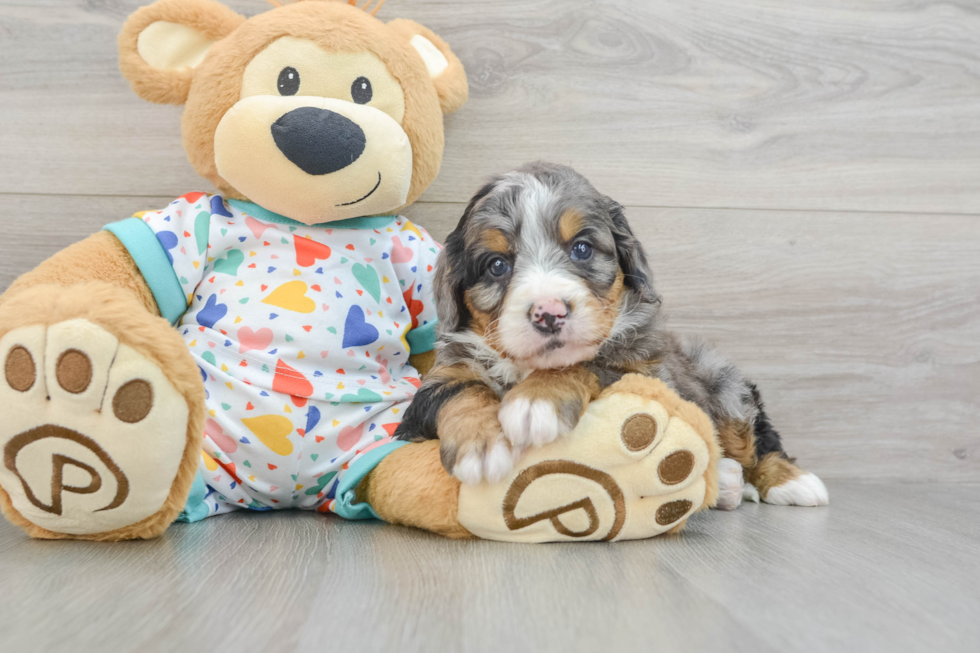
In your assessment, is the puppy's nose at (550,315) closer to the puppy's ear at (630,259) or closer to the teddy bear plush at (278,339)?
the teddy bear plush at (278,339)

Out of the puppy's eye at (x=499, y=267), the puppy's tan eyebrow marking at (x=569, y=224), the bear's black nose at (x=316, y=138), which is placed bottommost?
the puppy's eye at (x=499, y=267)

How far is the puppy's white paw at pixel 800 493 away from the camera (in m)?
1.98

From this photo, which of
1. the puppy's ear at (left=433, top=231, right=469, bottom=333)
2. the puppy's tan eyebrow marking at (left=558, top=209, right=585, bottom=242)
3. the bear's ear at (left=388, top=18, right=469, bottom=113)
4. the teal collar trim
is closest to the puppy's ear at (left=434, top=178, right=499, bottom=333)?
the puppy's ear at (left=433, top=231, right=469, bottom=333)

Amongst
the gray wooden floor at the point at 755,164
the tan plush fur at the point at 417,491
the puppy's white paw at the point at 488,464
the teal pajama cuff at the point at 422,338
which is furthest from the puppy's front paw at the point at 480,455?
the gray wooden floor at the point at 755,164

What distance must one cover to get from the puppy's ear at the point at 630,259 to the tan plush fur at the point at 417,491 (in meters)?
0.58

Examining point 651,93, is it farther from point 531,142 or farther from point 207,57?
point 207,57

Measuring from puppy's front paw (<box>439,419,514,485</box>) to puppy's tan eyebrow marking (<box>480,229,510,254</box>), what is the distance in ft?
1.28

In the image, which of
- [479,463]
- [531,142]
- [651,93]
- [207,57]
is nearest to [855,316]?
[651,93]

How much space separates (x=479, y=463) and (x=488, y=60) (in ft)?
4.68

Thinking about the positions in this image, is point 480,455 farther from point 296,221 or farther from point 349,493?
point 296,221

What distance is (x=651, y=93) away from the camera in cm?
233

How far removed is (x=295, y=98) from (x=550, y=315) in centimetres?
80

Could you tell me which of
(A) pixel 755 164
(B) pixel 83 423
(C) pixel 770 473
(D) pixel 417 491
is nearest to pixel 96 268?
(B) pixel 83 423

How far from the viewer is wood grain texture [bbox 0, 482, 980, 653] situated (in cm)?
96
